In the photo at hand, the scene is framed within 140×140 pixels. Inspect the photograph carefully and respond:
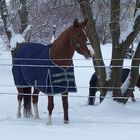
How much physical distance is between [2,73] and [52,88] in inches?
514

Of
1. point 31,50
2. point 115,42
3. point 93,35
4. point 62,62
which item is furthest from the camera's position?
point 93,35

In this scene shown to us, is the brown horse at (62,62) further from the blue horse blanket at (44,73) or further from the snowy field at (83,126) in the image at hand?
the snowy field at (83,126)

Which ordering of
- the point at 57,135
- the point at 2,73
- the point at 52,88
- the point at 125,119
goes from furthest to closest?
the point at 2,73 → the point at 125,119 → the point at 52,88 → the point at 57,135

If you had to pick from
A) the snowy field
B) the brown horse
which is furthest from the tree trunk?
the brown horse

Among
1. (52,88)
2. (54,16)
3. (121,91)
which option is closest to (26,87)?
(52,88)

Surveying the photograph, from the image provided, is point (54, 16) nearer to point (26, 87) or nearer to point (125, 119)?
point (26, 87)

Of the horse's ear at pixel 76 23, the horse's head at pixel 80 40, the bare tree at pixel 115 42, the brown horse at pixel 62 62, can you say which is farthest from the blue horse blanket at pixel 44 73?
the bare tree at pixel 115 42

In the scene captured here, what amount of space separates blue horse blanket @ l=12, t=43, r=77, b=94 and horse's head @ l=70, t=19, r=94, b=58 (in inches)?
13.1

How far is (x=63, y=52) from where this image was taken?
7055mm

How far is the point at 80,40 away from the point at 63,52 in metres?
0.37

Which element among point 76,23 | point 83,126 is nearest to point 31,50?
point 76,23

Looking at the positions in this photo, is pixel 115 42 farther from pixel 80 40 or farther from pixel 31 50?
pixel 80 40

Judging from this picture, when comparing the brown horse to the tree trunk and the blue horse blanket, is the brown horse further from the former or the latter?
the tree trunk

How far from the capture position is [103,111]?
8500 mm
